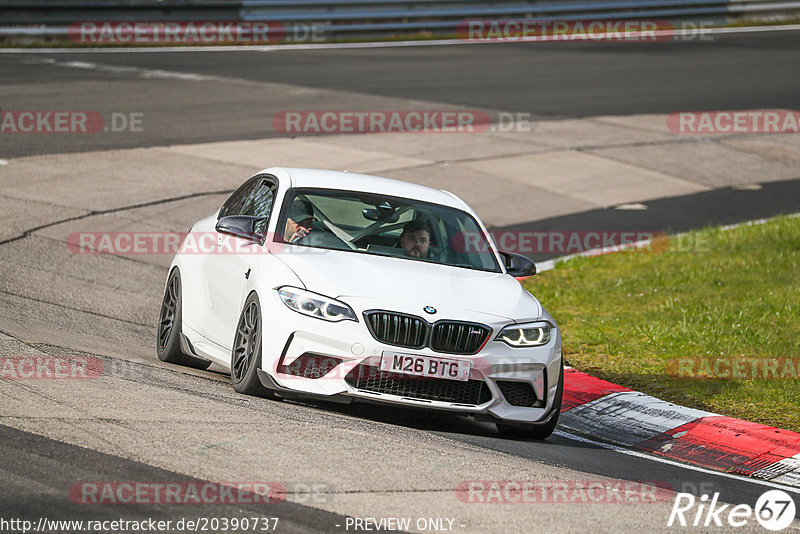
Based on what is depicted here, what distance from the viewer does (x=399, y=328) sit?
749 centimetres

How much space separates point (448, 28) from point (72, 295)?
23784 mm

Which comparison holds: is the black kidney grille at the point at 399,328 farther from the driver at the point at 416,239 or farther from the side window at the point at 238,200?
the side window at the point at 238,200

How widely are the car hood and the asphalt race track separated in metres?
0.82

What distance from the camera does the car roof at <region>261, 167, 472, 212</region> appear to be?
896 cm

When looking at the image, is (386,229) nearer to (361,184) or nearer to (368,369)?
(361,184)

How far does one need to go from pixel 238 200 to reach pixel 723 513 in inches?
196

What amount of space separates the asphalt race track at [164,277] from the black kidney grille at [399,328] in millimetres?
566

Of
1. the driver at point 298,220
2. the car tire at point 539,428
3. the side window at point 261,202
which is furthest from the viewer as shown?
the side window at point 261,202

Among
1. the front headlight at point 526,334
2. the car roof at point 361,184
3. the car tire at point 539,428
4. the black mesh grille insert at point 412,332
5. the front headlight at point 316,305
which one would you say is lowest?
the car tire at point 539,428

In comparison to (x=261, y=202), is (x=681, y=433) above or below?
below

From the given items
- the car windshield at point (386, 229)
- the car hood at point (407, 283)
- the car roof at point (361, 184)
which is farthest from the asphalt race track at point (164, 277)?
the car roof at point (361, 184)

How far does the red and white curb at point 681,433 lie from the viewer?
8148 mm

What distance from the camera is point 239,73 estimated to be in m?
26.0

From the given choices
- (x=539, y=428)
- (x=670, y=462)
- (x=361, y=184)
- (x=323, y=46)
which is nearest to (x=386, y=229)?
(x=361, y=184)
